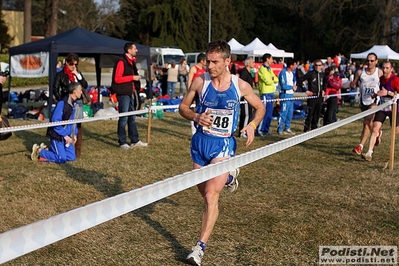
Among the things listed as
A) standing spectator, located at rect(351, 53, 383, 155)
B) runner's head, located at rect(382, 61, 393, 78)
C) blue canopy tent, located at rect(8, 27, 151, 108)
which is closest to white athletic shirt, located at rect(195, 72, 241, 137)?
runner's head, located at rect(382, 61, 393, 78)

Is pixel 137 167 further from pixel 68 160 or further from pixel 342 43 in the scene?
pixel 342 43

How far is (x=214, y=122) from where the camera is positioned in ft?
15.4

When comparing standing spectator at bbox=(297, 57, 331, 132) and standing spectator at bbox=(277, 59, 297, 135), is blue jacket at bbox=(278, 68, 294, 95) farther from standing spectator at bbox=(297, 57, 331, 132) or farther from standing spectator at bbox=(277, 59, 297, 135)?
standing spectator at bbox=(297, 57, 331, 132)

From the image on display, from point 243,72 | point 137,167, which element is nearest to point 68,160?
point 137,167

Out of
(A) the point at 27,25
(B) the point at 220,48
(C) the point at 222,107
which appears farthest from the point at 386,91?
(A) the point at 27,25

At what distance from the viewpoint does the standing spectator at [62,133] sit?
356 inches

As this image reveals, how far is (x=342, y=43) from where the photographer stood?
51.8 metres

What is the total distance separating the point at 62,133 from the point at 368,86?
5671 mm

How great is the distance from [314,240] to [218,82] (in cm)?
197

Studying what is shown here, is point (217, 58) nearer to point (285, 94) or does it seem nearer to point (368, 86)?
point (368, 86)

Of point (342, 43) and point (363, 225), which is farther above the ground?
point (342, 43)

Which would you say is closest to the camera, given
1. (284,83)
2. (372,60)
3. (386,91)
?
(386,91)

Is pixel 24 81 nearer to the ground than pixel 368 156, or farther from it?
farther from it

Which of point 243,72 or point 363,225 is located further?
point 243,72
